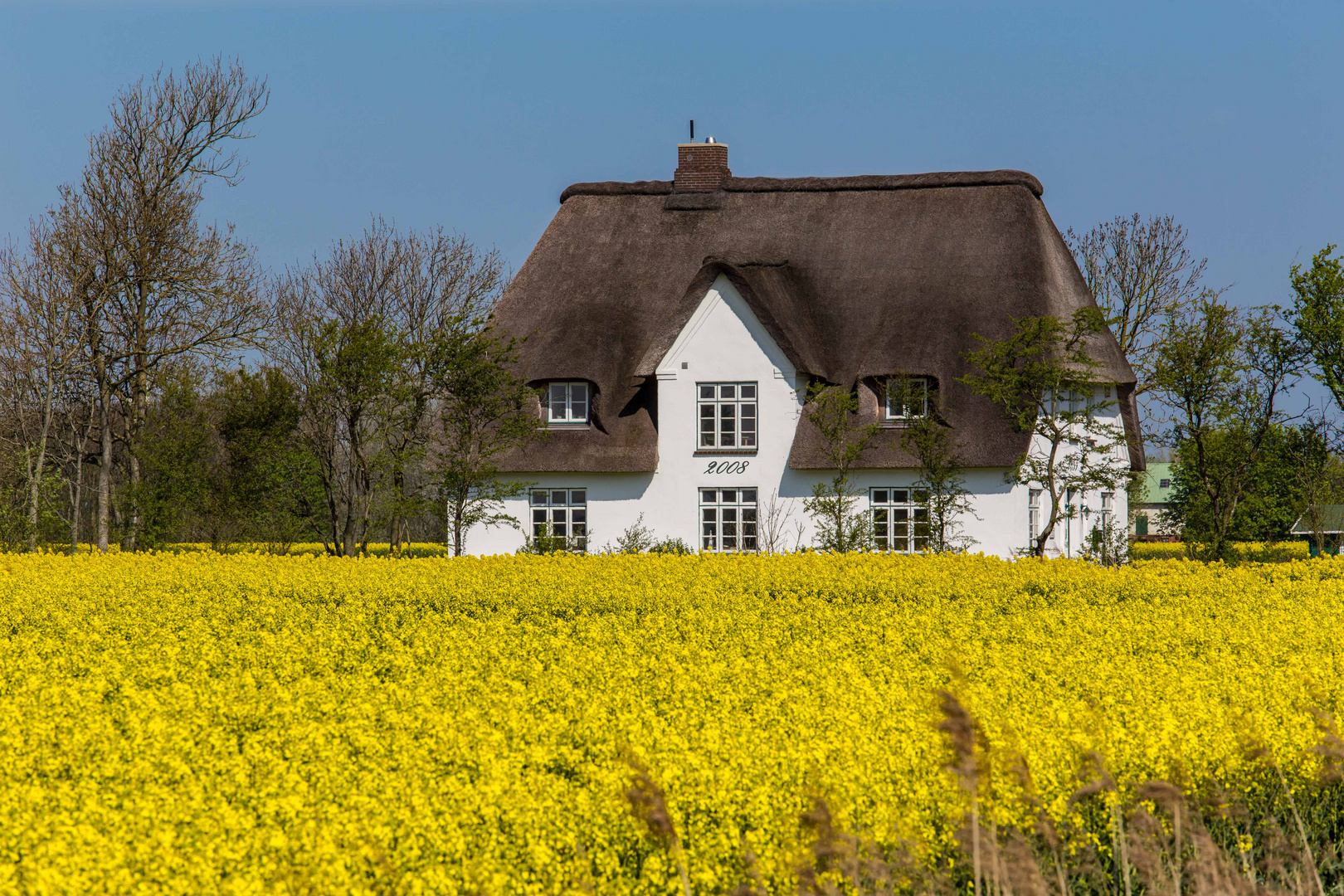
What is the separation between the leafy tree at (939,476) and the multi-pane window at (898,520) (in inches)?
14.9

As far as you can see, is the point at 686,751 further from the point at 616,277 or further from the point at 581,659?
the point at 616,277

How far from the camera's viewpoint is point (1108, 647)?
8.32 m

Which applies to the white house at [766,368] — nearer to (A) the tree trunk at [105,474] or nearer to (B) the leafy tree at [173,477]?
(B) the leafy tree at [173,477]

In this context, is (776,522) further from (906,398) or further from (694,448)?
(906,398)

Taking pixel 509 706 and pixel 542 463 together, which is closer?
pixel 509 706

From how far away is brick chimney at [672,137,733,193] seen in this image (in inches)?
1101

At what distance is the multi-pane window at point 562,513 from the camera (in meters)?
23.7

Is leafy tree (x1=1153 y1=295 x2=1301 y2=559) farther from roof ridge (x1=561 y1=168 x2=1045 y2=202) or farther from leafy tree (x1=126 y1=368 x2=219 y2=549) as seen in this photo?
leafy tree (x1=126 y1=368 x2=219 y2=549)

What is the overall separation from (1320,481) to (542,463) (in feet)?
54.8

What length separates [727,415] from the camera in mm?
23844

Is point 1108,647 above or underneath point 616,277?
underneath

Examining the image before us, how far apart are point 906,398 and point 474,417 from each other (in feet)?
26.4

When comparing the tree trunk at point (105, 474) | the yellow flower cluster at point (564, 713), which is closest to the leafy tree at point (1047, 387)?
the yellow flower cluster at point (564, 713)

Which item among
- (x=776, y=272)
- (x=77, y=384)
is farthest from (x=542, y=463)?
(x=77, y=384)
